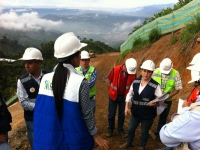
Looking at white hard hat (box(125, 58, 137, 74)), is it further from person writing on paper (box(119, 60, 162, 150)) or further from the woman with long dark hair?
the woman with long dark hair

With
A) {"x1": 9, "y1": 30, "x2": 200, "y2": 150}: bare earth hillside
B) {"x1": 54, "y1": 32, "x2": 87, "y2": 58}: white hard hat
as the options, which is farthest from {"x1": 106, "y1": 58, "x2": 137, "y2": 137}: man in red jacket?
{"x1": 54, "y1": 32, "x2": 87, "y2": 58}: white hard hat

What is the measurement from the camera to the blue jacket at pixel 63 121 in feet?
7.01

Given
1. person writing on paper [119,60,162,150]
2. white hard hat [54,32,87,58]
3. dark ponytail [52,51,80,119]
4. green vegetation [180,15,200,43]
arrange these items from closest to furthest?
dark ponytail [52,51,80,119], white hard hat [54,32,87,58], person writing on paper [119,60,162,150], green vegetation [180,15,200,43]

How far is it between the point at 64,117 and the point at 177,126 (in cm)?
98

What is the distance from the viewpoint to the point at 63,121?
2.16 meters

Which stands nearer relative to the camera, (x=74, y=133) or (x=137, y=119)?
(x=74, y=133)

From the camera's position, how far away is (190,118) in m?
1.69

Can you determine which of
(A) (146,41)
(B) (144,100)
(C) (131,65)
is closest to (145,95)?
(B) (144,100)

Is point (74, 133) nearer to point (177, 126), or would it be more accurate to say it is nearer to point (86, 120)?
point (86, 120)

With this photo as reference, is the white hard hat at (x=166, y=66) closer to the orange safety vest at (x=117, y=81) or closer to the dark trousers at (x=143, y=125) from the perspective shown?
the orange safety vest at (x=117, y=81)

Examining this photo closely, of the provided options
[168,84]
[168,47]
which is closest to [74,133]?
[168,84]

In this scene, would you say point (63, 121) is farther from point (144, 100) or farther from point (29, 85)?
point (144, 100)

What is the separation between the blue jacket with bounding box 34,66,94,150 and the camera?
214 centimetres

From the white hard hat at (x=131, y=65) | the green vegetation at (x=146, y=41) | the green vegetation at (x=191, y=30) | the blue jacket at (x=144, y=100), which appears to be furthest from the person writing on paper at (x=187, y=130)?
the green vegetation at (x=146, y=41)
